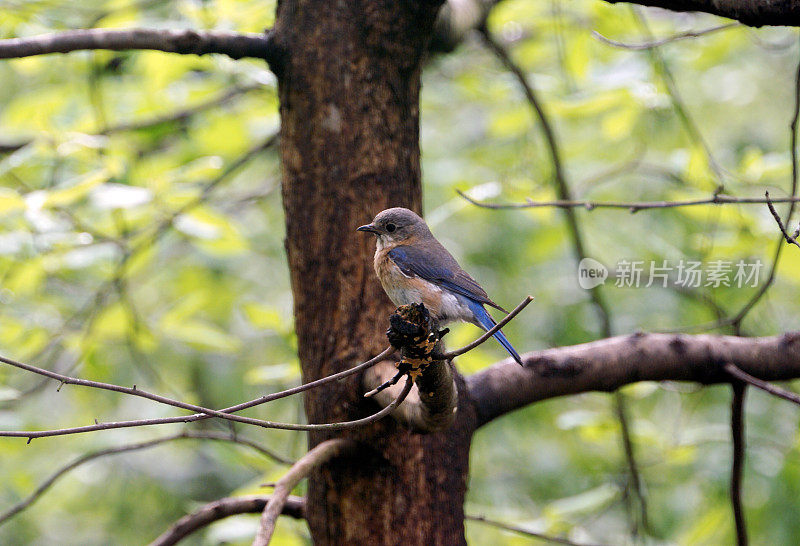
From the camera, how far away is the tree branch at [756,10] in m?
1.94

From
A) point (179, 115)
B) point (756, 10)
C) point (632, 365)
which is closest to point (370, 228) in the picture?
point (632, 365)

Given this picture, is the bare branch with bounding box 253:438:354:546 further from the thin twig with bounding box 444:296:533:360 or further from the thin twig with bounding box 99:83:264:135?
the thin twig with bounding box 99:83:264:135

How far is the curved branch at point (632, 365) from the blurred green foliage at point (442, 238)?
435 mm

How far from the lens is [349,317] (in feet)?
8.82

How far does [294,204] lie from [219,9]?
56.0 inches

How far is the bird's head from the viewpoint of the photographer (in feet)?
8.66

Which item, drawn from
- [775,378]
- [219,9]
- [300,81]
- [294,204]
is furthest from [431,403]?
[219,9]

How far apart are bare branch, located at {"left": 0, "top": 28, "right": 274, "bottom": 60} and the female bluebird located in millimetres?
755

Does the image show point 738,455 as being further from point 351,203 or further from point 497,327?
point 497,327

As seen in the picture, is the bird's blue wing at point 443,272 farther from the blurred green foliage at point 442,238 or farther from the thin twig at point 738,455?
the thin twig at point 738,455

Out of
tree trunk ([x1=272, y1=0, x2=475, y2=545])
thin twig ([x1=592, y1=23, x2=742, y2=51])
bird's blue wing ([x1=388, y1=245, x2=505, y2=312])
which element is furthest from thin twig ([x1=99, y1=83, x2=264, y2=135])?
thin twig ([x1=592, y1=23, x2=742, y2=51])

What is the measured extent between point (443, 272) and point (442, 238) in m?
3.26

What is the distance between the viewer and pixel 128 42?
240 centimetres

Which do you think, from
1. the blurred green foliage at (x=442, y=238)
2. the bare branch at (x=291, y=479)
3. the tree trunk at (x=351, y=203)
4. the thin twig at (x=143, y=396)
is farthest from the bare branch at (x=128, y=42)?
the bare branch at (x=291, y=479)
